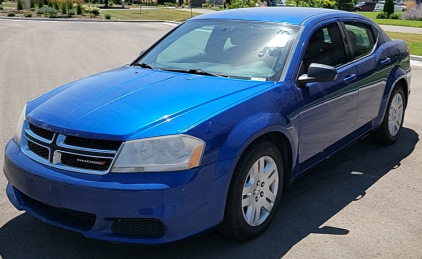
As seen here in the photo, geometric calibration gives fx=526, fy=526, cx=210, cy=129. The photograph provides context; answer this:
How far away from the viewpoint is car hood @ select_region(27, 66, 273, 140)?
337 cm

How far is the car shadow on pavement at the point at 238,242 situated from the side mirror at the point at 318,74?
1097mm

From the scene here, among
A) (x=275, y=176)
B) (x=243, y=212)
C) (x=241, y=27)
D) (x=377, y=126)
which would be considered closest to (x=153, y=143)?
(x=243, y=212)

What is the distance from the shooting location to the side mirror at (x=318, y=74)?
426cm

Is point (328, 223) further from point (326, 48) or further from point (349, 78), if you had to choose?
point (326, 48)

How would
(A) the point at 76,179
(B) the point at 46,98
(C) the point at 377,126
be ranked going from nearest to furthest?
(A) the point at 76,179 < (B) the point at 46,98 < (C) the point at 377,126

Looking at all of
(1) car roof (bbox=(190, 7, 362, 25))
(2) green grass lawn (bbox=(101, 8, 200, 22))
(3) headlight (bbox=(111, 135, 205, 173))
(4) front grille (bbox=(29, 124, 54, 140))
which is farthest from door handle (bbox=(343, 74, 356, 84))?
(2) green grass lawn (bbox=(101, 8, 200, 22))

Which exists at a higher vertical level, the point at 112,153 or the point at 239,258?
the point at 112,153

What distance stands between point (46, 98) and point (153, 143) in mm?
1326

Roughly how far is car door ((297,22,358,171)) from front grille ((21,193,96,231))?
1856 mm

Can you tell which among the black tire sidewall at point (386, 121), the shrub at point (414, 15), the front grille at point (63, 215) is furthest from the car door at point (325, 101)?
the shrub at point (414, 15)

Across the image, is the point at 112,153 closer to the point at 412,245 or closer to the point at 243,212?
the point at 243,212

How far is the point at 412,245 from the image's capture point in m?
3.91

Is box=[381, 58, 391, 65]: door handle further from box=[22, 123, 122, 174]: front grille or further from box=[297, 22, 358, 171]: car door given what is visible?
box=[22, 123, 122, 174]: front grille

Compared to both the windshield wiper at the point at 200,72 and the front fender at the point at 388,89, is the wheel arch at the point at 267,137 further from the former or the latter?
the front fender at the point at 388,89
